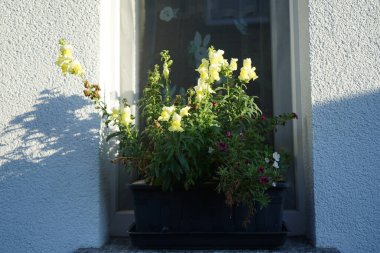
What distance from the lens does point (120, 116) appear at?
2.33 metres

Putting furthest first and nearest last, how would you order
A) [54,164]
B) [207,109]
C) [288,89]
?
[288,89], [54,164], [207,109]

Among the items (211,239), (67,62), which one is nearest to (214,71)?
(67,62)

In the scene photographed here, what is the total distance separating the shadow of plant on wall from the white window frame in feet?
0.47

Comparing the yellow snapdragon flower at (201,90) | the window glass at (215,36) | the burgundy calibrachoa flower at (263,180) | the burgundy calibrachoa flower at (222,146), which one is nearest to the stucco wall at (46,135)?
the window glass at (215,36)

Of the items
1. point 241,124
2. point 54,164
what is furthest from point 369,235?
point 54,164

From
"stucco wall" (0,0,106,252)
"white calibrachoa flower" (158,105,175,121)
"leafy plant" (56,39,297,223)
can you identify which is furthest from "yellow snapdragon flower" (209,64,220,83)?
"stucco wall" (0,0,106,252)

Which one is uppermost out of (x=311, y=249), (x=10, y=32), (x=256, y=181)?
(x=10, y=32)

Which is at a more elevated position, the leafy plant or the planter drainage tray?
the leafy plant

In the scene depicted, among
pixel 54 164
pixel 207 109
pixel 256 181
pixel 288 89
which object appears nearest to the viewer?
pixel 256 181

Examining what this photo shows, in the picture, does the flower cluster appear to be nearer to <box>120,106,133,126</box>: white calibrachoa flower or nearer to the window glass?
<box>120,106,133,126</box>: white calibrachoa flower

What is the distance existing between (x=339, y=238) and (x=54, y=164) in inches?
59.7

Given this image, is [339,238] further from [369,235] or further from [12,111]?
[12,111]

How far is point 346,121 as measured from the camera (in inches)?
94.6

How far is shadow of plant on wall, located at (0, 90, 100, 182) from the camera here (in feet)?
8.06
